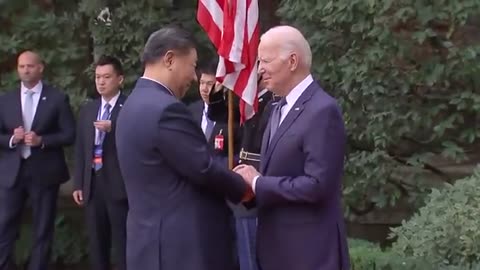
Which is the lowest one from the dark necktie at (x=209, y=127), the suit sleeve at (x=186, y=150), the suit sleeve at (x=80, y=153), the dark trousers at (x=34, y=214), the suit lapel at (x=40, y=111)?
the dark trousers at (x=34, y=214)

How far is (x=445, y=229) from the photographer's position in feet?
18.9

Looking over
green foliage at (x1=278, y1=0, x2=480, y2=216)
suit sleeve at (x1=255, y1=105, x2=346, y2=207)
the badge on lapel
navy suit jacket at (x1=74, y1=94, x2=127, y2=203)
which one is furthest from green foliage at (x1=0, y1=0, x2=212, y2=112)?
suit sleeve at (x1=255, y1=105, x2=346, y2=207)

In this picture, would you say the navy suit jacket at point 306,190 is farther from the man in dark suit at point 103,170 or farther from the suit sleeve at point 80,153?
the suit sleeve at point 80,153

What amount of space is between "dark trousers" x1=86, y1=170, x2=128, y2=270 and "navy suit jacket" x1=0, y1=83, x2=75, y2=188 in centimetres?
51

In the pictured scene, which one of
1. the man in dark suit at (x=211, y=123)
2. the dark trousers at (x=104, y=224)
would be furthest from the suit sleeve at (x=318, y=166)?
the dark trousers at (x=104, y=224)

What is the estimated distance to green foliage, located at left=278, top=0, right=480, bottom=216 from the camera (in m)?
7.83

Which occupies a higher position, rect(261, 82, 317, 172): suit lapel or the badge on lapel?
rect(261, 82, 317, 172): suit lapel

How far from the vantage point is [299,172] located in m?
4.54

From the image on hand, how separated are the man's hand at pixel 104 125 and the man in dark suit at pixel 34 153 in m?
0.65

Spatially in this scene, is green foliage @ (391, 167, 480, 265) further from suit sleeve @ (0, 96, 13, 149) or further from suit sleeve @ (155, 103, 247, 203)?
suit sleeve @ (0, 96, 13, 149)

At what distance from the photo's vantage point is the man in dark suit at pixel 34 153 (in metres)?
8.45

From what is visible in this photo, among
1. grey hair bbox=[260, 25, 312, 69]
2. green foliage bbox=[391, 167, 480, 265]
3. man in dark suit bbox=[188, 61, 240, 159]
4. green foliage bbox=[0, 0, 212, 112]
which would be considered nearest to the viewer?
grey hair bbox=[260, 25, 312, 69]

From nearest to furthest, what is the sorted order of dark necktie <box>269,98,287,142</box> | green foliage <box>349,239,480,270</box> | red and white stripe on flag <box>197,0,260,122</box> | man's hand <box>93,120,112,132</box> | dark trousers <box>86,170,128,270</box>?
dark necktie <box>269,98,287,142</box> → green foliage <box>349,239,480,270</box> → red and white stripe on flag <box>197,0,260,122</box> → man's hand <box>93,120,112,132</box> → dark trousers <box>86,170,128,270</box>

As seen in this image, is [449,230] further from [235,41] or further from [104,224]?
[104,224]
